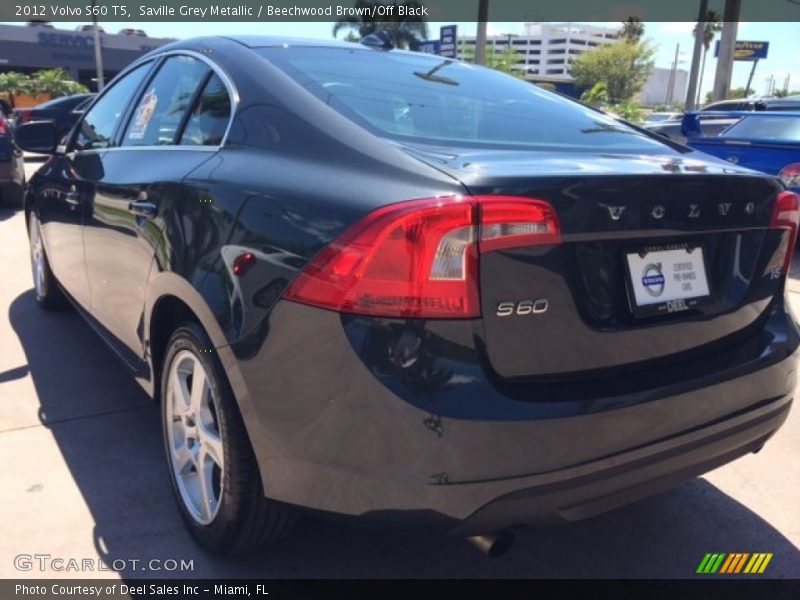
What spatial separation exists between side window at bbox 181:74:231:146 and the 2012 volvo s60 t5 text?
0.6 inches

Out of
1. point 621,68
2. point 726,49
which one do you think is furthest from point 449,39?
point 621,68

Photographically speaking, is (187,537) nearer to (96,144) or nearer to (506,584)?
(506,584)

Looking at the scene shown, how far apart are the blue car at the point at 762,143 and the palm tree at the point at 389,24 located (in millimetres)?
31602

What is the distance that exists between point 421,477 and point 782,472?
6.75ft

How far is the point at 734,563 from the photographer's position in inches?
99.8

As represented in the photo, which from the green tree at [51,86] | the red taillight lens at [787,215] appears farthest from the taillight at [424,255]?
the green tree at [51,86]

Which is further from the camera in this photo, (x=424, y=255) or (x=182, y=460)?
(x=182, y=460)

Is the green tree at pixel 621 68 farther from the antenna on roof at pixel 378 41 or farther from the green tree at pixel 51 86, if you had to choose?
the antenna on roof at pixel 378 41

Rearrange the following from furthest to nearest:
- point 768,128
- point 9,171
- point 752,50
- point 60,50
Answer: point 752,50
point 60,50
point 9,171
point 768,128

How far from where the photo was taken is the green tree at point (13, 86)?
32406mm

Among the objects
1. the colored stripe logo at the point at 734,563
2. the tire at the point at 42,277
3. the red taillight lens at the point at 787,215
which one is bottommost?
the colored stripe logo at the point at 734,563

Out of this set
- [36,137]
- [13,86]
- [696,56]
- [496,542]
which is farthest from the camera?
[13,86]

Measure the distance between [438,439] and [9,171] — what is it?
9.39 meters

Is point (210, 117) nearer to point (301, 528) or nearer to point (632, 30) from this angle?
point (301, 528)
